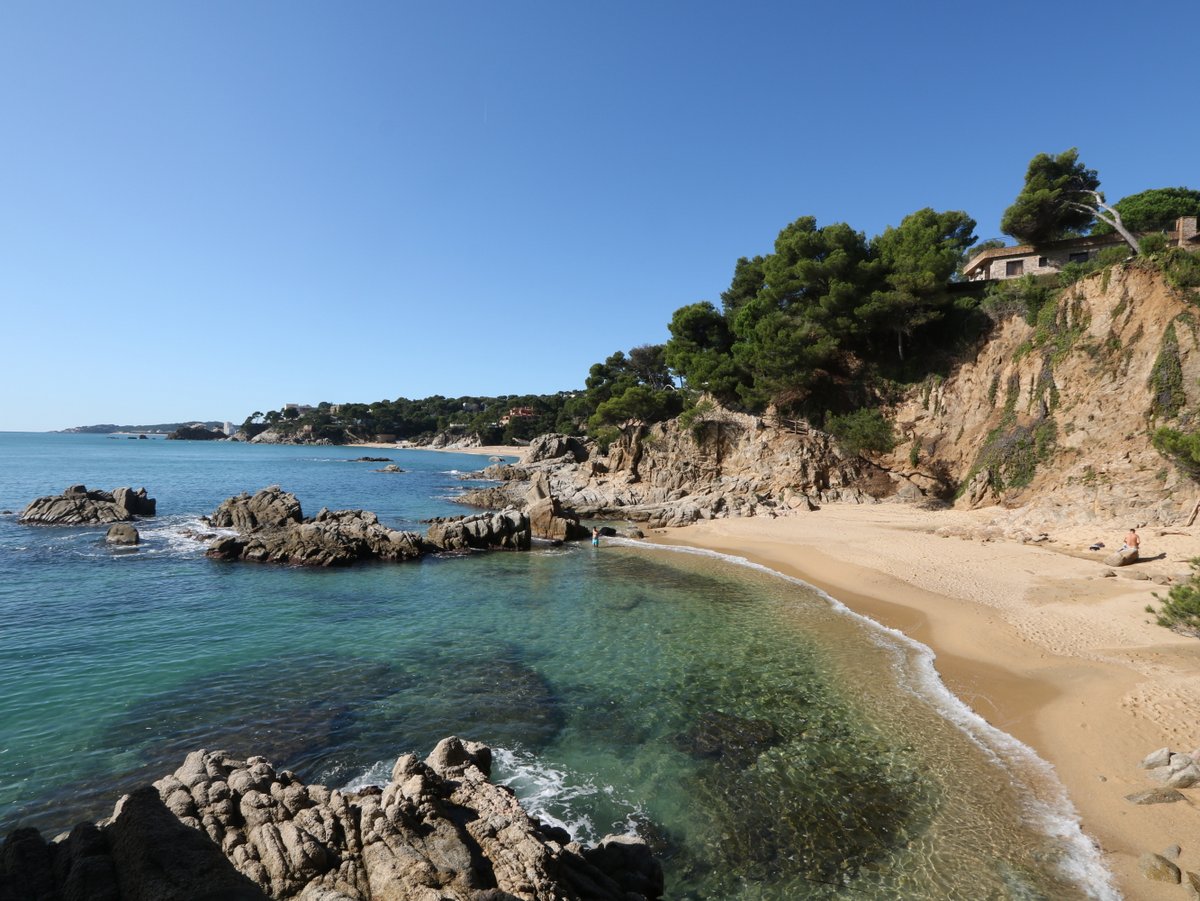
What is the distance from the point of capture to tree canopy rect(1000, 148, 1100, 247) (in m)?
39.7

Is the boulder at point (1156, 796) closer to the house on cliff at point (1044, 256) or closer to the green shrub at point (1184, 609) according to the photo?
the green shrub at point (1184, 609)

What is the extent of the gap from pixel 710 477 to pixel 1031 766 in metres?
35.2

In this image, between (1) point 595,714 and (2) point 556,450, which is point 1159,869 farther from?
(2) point 556,450

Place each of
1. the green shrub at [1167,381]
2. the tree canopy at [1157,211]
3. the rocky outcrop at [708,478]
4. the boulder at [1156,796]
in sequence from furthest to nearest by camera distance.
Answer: the tree canopy at [1157,211]
the rocky outcrop at [708,478]
the green shrub at [1167,381]
the boulder at [1156,796]

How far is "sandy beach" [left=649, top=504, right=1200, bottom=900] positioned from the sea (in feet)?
2.06

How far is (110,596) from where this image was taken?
790 inches

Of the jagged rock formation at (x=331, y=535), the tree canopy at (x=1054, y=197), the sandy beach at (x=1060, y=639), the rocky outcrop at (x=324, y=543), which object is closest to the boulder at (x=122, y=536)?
the jagged rock formation at (x=331, y=535)

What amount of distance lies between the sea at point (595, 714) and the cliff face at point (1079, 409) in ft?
52.6

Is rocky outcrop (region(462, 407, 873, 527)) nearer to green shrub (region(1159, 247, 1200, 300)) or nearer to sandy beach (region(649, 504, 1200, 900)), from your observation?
sandy beach (region(649, 504, 1200, 900))

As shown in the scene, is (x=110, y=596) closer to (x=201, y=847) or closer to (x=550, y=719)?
(x=550, y=719)

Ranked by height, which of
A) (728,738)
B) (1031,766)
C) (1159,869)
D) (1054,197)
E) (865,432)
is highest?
Answer: (1054,197)

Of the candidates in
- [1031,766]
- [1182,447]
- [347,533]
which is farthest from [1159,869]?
[347,533]

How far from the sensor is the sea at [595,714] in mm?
8133

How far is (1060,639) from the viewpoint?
14422 millimetres
